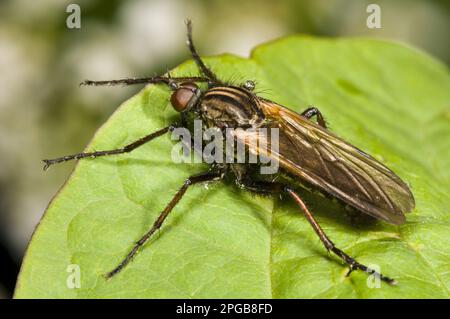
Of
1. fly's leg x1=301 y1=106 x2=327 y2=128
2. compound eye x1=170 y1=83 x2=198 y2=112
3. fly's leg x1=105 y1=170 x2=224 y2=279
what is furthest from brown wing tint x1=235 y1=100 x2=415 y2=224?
compound eye x1=170 y1=83 x2=198 y2=112

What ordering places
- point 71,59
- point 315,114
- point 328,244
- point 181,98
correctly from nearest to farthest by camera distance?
point 328,244 → point 181,98 → point 315,114 → point 71,59

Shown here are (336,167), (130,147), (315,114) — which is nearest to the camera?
(130,147)

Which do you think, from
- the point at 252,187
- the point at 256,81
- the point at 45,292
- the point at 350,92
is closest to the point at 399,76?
the point at 350,92

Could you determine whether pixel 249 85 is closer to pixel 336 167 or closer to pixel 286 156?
pixel 286 156

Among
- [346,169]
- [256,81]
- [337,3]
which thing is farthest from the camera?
[337,3]

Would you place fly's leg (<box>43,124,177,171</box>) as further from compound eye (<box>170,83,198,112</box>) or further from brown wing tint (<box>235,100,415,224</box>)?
brown wing tint (<box>235,100,415,224</box>)

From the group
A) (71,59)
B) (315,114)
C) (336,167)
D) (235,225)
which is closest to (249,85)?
(315,114)
